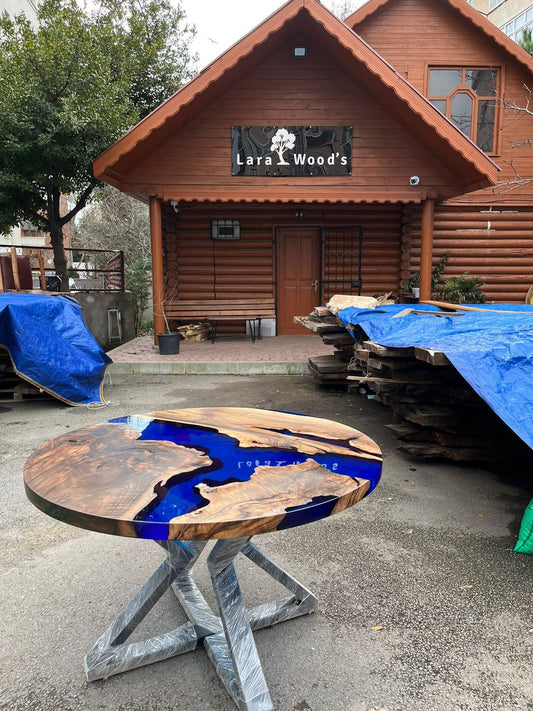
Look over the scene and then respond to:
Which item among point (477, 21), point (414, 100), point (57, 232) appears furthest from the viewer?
point (477, 21)

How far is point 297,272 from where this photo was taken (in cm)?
1192

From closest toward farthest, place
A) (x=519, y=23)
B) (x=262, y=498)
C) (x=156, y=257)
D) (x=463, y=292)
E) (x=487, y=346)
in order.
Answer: (x=262, y=498) < (x=487, y=346) < (x=156, y=257) < (x=463, y=292) < (x=519, y=23)

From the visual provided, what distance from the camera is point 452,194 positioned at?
388 inches

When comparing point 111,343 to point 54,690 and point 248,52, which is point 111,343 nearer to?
point 248,52

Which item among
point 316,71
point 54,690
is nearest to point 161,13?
point 316,71

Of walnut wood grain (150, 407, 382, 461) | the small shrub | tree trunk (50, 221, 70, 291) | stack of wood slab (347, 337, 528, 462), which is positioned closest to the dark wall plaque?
the small shrub

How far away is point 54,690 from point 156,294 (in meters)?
8.09

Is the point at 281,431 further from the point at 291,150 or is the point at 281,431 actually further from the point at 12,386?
the point at 291,150

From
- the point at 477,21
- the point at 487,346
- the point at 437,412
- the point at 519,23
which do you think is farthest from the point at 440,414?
the point at 519,23

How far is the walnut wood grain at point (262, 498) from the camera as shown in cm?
136

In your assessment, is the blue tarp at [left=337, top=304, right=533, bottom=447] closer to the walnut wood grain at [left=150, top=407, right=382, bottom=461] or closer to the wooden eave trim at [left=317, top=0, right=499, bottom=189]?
the walnut wood grain at [left=150, top=407, right=382, bottom=461]

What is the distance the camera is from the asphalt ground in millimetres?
1833

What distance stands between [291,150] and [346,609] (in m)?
8.95

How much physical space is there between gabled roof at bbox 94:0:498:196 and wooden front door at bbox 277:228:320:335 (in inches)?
133
